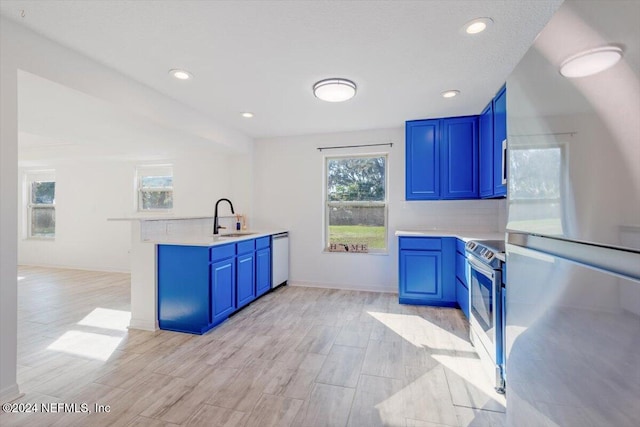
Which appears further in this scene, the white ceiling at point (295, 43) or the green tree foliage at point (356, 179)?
the green tree foliage at point (356, 179)

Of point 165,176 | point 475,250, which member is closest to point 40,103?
point 165,176

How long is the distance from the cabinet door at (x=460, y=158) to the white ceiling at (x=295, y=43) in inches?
21.1

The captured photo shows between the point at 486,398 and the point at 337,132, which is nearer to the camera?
the point at 486,398

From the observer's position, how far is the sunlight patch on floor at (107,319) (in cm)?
296

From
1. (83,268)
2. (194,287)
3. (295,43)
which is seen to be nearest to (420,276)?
(194,287)

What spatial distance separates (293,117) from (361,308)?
8.60 feet

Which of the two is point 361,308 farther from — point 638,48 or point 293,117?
point 638,48

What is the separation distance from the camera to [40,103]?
2527mm

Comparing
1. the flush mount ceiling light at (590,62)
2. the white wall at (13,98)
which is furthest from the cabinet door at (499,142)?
the white wall at (13,98)

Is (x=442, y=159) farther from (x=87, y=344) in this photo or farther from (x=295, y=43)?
(x=87, y=344)

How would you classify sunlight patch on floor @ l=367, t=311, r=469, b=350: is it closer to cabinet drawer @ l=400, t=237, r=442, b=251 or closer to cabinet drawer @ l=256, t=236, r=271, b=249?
cabinet drawer @ l=400, t=237, r=442, b=251

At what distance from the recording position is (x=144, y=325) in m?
2.89

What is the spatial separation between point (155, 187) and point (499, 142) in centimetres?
587

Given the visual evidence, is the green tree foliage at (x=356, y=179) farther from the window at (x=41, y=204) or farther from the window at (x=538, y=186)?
the window at (x=41, y=204)
